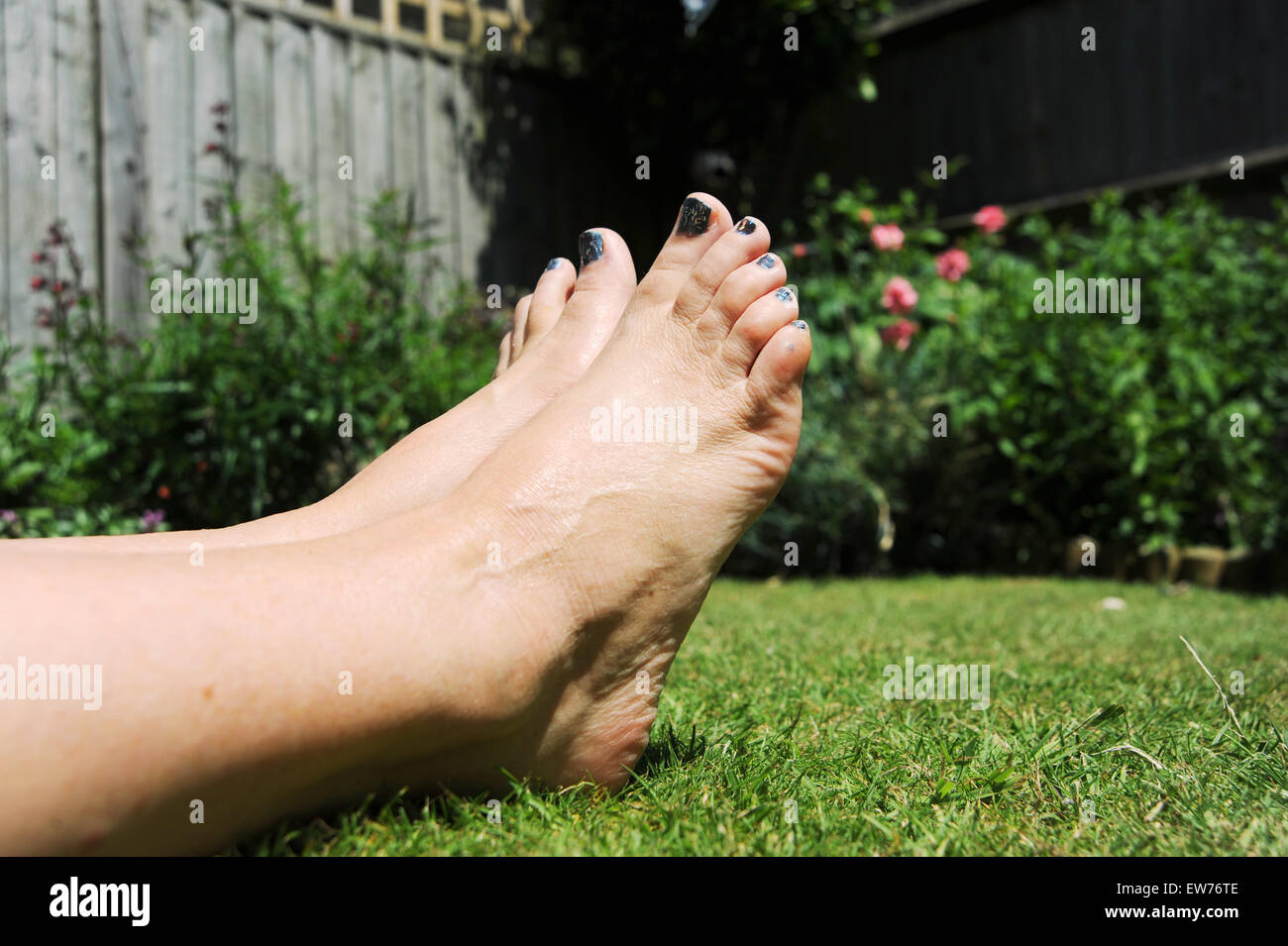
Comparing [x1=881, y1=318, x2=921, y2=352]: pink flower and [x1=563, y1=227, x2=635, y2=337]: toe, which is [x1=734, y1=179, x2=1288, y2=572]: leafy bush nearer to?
[x1=881, y1=318, x2=921, y2=352]: pink flower

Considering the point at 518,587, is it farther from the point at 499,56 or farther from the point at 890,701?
the point at 499,56

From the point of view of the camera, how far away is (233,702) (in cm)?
84

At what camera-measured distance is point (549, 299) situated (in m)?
1.83

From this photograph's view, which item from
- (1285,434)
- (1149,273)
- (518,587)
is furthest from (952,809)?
(1149,273)

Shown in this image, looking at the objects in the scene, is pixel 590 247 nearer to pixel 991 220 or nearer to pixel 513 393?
pixel 513 393

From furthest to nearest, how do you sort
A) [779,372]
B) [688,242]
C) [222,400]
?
[222,400], [688,242], [779,372]

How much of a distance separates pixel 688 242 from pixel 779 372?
0.30 m

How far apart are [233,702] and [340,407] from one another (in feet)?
7.86

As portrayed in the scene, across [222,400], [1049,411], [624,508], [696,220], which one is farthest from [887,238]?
[624,508]

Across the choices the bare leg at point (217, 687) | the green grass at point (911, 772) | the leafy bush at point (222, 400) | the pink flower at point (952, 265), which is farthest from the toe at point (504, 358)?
the pink flower at point (952, 265)

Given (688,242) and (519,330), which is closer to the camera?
(688,242)

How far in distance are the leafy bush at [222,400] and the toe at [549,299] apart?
1395 mm

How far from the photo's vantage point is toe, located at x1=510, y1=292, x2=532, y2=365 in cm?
183
